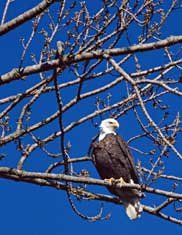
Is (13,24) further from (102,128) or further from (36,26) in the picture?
(102,128)

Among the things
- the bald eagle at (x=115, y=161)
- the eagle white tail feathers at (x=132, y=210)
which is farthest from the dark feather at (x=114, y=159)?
the eagle white tail feathers at (x=132, y=210)

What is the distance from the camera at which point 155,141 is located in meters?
5.02

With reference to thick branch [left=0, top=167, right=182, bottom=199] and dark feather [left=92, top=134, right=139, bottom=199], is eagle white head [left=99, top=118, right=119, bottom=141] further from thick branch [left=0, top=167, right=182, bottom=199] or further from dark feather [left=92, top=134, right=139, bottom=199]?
thick branch [left=0, top=167, right=182, bottom=199]

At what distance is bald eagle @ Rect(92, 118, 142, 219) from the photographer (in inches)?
223

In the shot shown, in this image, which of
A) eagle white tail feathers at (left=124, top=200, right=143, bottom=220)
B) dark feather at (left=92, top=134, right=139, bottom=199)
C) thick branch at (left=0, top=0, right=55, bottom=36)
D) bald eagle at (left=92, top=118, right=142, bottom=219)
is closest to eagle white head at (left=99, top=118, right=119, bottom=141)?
bald eagle at (left=92, top=118, right=142, bottom=219)

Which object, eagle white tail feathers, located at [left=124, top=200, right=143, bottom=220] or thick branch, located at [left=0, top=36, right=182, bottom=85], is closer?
thick branch, located at [left=0, top=36, right=182, bottom=85]

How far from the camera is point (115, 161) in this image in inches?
234

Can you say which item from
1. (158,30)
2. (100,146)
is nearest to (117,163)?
(100,146)

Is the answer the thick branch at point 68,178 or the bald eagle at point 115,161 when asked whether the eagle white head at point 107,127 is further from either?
the thick branch at point 68,178

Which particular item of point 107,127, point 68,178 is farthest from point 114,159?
point 68,178

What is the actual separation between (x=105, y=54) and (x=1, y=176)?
1741 mm

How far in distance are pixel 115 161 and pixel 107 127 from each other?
0.47 metres

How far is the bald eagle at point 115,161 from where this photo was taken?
5.67 m

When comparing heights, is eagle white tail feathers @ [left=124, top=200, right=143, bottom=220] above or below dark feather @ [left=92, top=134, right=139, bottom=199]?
below
